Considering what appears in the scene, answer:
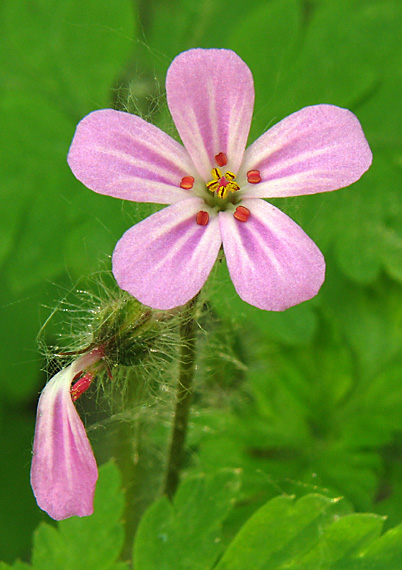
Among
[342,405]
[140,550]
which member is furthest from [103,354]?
[342,405]

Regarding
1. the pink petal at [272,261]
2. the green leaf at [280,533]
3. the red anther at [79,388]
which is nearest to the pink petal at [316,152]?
the pink petal at [272,261]

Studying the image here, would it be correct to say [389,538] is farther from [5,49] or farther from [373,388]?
[5,49]

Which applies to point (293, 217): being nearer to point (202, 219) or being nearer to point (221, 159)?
point (221, 159)

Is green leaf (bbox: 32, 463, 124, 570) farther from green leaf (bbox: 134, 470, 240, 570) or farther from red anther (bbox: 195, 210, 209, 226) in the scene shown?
red anther (bbox: 195, 210, 209, 226)

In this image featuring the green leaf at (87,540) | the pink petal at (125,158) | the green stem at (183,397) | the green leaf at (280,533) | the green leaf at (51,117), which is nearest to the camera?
the pink petal at (125,158)

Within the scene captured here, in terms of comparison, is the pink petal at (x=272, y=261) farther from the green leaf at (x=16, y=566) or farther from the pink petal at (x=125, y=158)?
the green leaf at (x=16, y=566)

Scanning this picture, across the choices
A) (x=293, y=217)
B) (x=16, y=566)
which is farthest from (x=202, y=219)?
(x=16, y=566)
